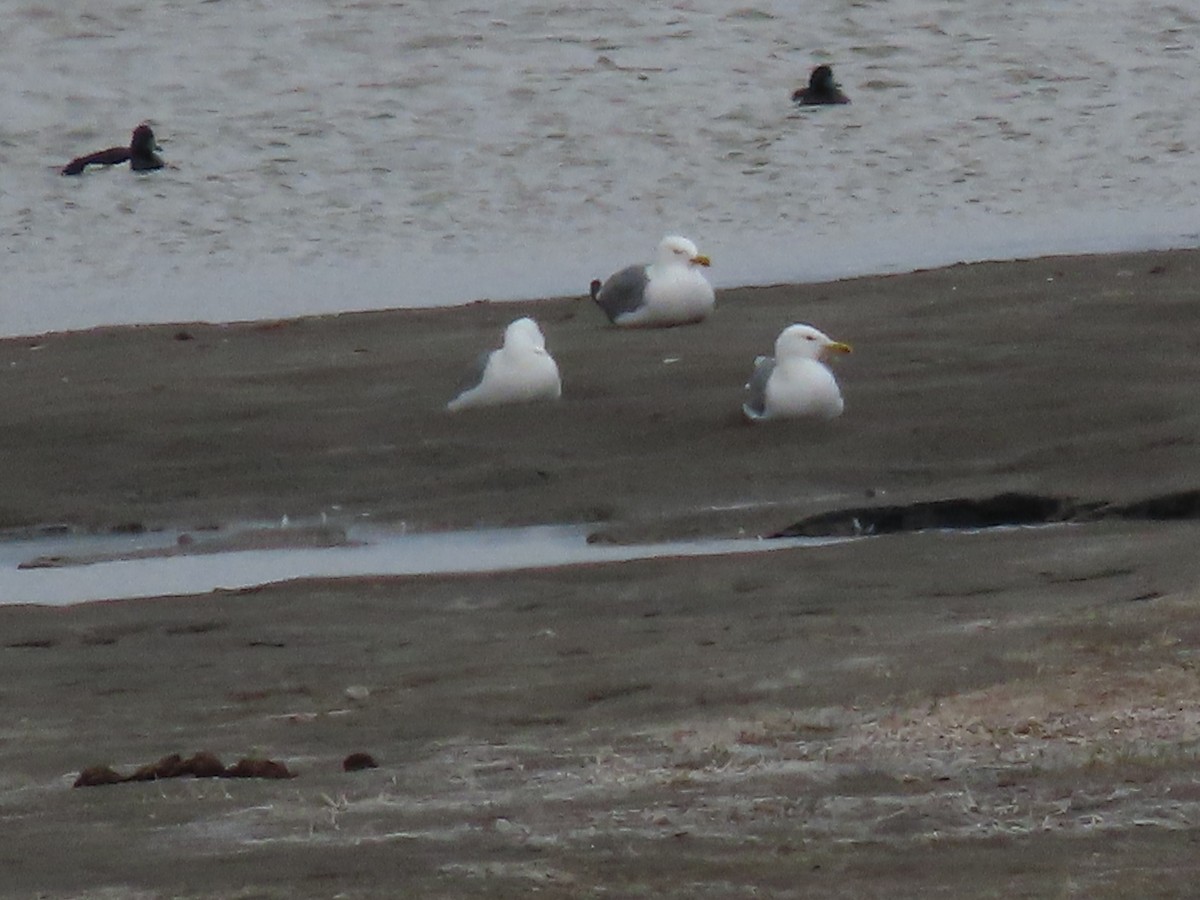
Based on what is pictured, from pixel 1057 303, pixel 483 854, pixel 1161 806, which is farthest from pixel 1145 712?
pixel 1057 303

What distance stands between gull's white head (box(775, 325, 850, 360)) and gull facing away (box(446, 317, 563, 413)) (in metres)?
0.96

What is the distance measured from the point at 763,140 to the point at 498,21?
16.6 ft

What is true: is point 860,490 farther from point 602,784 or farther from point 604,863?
point 604,863

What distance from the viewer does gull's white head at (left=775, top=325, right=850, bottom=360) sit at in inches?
410

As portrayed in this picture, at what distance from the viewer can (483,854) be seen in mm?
4488

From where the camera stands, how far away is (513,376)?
1048 centimetres

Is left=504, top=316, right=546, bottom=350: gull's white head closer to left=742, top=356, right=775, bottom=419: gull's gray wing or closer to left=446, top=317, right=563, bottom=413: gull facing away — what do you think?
left=446, top=317, right=563, bottom=413: gull facing away

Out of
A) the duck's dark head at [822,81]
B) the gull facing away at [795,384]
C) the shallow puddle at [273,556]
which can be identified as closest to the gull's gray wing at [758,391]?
the gull facing away at [795,384]

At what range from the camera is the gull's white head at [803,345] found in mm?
10406

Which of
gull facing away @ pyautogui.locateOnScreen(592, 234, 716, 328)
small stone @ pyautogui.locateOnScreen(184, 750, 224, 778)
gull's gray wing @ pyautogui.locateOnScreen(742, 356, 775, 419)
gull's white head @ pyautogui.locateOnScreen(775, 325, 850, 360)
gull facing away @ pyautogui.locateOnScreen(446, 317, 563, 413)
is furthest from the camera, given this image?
gull facing away @ pyautogui.locateOnScreen(592, 234, 716, 328)

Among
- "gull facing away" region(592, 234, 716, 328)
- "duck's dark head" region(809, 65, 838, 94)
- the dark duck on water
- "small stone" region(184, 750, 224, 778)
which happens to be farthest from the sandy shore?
"duck's dark head" region(809, 65, 838, 94)

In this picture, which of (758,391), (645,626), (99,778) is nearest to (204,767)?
(99,778)

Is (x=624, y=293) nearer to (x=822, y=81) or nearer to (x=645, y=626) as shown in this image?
(x=645, y=626)

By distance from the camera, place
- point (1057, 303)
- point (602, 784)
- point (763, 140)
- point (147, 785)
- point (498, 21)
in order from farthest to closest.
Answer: point (498, 21) < point (763, 140) < point (1057, 303) < point (147, 785) < point (602, 784)
